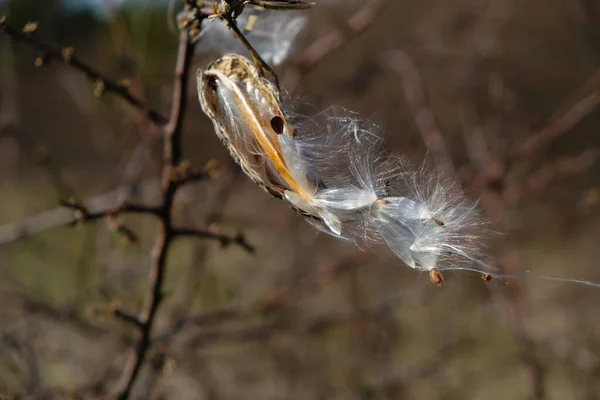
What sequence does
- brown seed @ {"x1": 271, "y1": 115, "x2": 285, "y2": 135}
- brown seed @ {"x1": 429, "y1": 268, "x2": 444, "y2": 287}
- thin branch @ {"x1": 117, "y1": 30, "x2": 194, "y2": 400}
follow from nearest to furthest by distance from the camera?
brown seed @ {"x1": 429, "y1": 268, "x2": 444, "y2": 287} → brown seed @ {"x1": 271, "y1": 115, "x2": 285, "y2": 135} → thin branch @ {"x1": 117, "y1": 30, "x2": 194, "y2": 400}

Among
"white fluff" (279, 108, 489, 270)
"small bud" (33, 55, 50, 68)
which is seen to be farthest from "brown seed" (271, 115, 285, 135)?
"small bud" (33, 55, 50, 68)

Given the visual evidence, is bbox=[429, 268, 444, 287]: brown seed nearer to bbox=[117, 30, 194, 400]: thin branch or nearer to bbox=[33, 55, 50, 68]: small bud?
bbox=[117, 30, 194, 400]: thin branch

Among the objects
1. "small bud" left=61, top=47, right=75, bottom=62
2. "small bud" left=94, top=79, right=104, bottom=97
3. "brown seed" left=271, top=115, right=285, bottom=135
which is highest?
"small bud" left=61, top=47, right=75, bottom=62

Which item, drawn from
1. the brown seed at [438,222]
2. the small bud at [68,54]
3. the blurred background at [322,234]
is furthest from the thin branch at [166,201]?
the brown seed at [438,222]

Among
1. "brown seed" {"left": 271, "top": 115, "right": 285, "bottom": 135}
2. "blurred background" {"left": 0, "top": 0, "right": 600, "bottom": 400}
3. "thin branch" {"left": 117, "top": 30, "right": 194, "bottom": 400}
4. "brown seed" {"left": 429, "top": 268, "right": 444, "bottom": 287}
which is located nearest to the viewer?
"brown seed" {"left": 429, "top": 268, "right": 444, "bottom": 287}

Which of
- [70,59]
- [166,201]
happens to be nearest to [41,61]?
[70,59]

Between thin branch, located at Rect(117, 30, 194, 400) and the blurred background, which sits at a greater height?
thin branch, located at Rect(117, 30, 194, 400)

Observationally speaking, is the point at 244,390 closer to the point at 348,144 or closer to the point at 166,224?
the point at 166,224

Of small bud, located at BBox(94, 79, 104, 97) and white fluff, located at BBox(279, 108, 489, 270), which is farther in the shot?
small bud, located at BBox(94, 79, 104, 97)

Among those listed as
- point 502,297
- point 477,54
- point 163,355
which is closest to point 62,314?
point 163,355

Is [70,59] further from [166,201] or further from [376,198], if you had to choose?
[376,198]
